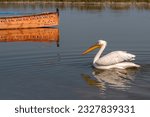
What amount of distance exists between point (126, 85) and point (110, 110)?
422cm

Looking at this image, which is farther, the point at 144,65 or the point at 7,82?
the point at 144,65

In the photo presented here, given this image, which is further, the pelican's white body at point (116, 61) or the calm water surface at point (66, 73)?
the pelican's white body at point (116, 61)

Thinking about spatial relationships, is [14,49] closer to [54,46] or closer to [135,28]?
[54,46]

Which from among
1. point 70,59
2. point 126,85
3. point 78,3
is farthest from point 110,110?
point 78,3

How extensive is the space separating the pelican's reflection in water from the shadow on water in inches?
375

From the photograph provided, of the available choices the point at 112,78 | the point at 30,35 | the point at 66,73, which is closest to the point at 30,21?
the point at 30,35

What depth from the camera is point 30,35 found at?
28.4 m

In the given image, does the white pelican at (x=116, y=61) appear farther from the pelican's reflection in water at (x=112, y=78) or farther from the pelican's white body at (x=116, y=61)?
the pelican's reflection in water at (x=112, y=78)

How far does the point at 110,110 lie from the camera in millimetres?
8547

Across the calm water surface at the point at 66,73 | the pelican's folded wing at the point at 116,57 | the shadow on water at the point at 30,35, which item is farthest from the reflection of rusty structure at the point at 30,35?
the pelican's folded wing at the point at 116,57

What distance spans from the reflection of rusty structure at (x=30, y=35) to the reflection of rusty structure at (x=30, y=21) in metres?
0.75

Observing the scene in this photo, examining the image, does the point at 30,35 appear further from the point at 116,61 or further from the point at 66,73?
the point at 116,61

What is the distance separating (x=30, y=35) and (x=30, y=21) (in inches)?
187

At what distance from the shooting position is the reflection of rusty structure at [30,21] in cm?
3216
